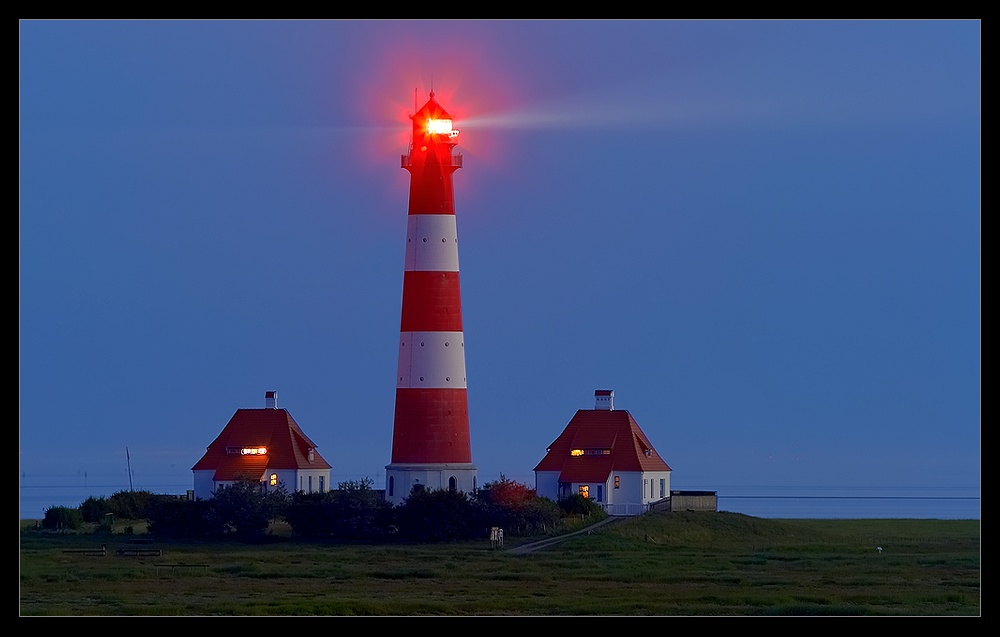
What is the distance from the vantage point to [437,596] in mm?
48031

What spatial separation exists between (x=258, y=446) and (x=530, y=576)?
21.7 m

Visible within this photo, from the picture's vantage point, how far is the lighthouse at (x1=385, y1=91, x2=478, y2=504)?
62.8 meters

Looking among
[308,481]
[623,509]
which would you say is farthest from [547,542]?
[308,481]

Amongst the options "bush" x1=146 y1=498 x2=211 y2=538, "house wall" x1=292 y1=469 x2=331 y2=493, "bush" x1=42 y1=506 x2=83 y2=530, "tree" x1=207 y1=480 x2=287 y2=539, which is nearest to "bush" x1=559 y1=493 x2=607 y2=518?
"house wall" x1=292 y1=469 x2=331 y2=493

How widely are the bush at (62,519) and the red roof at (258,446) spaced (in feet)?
18.8

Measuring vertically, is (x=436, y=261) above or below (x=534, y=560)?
above


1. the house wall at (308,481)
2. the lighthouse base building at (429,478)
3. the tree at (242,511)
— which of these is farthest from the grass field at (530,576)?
the house wall at (308,481)

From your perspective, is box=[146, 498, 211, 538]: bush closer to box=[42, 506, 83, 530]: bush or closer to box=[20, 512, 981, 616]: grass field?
box=[20, 512, 981, 616]: grass field
